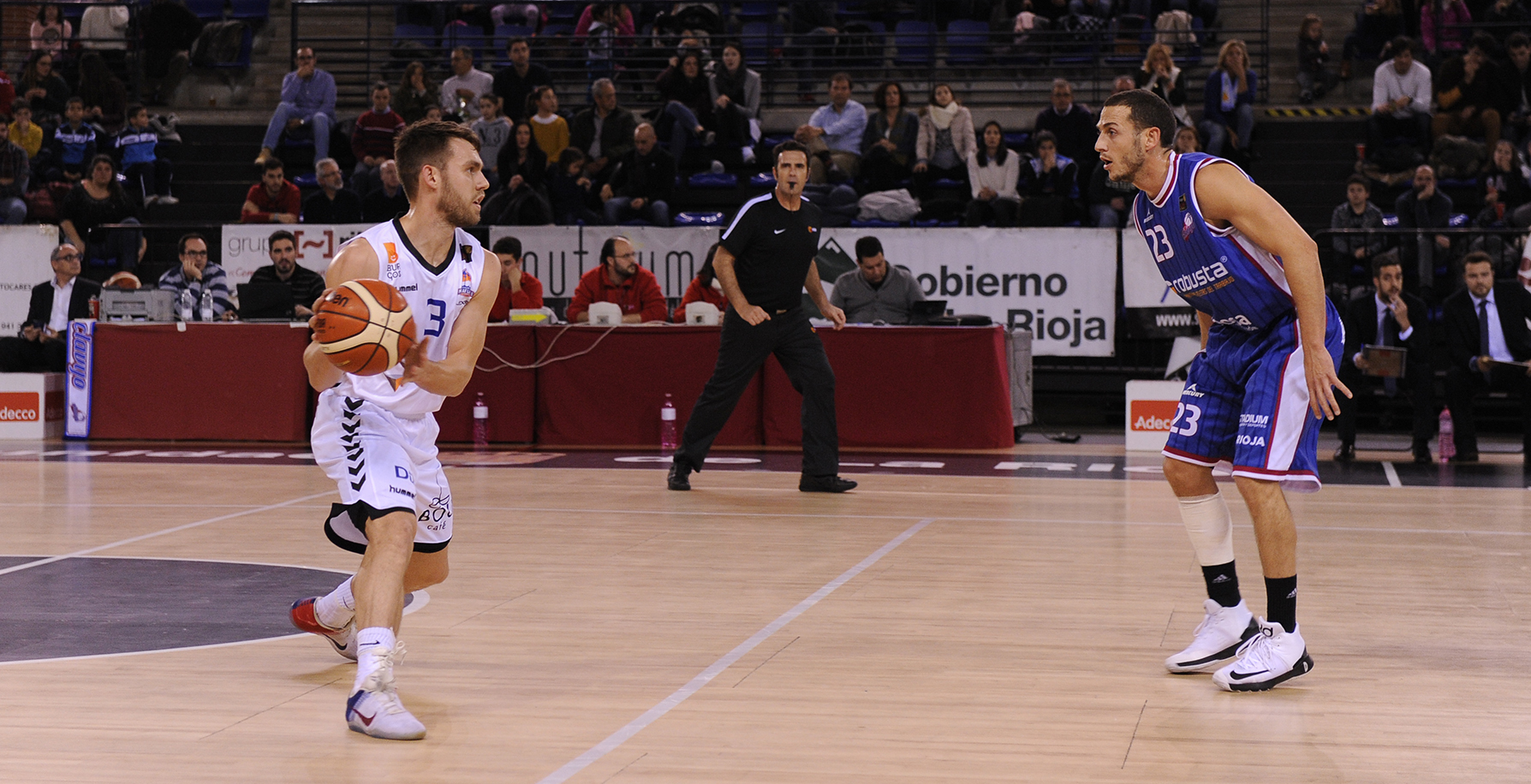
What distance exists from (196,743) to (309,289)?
10.5 meters

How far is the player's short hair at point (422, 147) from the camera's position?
4.64 meters

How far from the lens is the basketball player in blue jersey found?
482 centimetres

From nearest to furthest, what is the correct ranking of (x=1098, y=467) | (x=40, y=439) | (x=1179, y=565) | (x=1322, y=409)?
(x=1322, y=409) < (x=1179, y=565) < (x=1098, y=467) < (x=40, y=439)

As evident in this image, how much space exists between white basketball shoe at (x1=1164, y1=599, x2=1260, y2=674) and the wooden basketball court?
6cm

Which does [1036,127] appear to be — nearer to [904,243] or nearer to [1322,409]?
[904,243]

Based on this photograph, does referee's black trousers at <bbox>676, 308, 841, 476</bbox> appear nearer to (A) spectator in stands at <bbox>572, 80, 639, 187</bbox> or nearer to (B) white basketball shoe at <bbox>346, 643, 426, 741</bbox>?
(B) white basketball shoe at <bbox>346, 643, 426, 741</bbox>

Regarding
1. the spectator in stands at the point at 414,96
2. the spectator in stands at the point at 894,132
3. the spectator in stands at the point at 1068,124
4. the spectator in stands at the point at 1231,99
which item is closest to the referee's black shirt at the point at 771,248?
the spectator in stands at the point at 894,132

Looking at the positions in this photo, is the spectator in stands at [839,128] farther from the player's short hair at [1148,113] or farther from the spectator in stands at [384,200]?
the player's short hair at [1148,113]

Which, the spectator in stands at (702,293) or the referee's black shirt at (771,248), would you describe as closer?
the referee's black shirt at (771,248)

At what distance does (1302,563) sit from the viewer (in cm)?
737

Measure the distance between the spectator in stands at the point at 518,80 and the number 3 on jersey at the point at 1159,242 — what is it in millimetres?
14594

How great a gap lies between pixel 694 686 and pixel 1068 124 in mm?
13568

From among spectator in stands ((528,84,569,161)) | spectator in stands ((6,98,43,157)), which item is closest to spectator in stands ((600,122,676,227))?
spectator in stands ((528,84,569,161))

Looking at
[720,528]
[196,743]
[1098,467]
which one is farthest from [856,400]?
[196,743]
